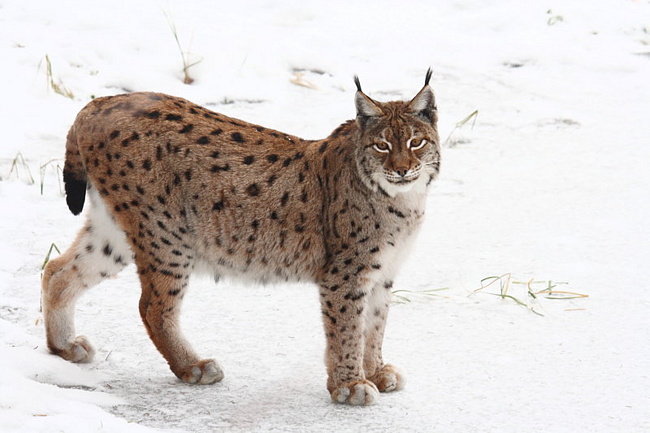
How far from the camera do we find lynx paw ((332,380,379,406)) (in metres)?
4.75

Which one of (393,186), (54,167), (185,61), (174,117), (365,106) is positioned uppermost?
(365,106)

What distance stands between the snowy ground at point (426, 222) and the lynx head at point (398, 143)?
95 cm

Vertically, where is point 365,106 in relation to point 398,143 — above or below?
above

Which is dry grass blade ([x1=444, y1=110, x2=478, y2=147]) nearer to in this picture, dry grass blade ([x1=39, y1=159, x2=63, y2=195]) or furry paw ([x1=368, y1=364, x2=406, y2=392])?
dry grass blade ([x1=39, y1=159, x2=63, y2=195])

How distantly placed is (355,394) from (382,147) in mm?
1109

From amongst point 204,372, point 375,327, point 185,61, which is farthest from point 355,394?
point 185,61

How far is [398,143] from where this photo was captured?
15.7 ft

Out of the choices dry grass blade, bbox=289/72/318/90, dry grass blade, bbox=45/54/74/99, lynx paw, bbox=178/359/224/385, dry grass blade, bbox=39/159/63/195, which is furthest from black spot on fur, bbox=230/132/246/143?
dry grass blade, bbox=289/72/318/90

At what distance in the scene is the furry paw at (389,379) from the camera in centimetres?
491

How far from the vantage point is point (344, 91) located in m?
8.52

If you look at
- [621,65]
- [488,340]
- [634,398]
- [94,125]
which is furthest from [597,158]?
[94,125]

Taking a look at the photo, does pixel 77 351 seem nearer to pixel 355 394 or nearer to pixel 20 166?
pixel 355 394

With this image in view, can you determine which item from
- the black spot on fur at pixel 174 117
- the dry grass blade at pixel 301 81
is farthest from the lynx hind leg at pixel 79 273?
the dry grass blade at pixel 301 81

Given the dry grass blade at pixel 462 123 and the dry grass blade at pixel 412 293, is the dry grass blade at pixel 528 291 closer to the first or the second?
the dry grass blade at pixel 412 293
